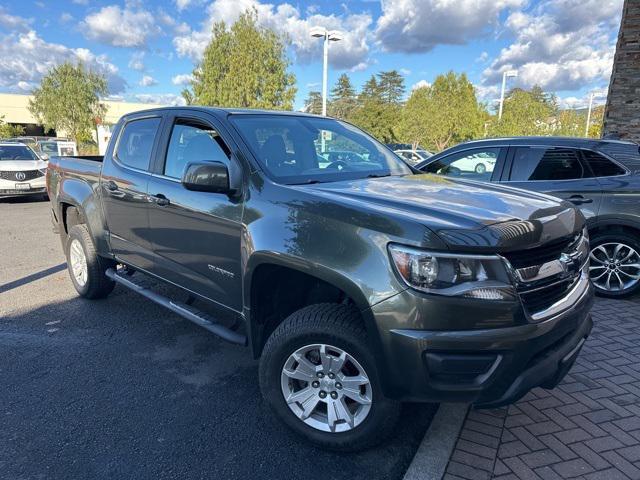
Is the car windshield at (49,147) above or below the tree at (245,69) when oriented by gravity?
below

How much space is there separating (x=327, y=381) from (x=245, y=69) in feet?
66.1

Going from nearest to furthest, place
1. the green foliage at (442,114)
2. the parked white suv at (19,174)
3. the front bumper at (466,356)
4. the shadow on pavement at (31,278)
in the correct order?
1. the front bumper at (466,356)
2. the shadow on pavement at (31,278)
3. the parked white suv at (19,174)
4. the green foliage at (442,114)

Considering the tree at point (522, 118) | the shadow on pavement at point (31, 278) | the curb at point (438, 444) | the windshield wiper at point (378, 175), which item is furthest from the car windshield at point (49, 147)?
the tree at point (522, 118)

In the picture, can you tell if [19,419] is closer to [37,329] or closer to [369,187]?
[37,329]

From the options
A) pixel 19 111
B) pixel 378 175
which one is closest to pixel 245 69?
pixel 378 175

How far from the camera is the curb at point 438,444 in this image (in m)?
2.48

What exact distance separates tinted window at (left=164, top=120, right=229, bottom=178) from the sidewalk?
2410mm

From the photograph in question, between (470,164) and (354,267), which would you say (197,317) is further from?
(470,164)

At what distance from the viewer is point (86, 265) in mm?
4941

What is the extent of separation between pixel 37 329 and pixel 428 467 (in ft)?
12.2

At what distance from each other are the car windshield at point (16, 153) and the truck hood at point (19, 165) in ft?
1.48

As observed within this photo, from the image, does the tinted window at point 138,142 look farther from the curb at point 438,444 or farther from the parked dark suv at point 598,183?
the parked dark suv at point 598,183

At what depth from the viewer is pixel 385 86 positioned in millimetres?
74375

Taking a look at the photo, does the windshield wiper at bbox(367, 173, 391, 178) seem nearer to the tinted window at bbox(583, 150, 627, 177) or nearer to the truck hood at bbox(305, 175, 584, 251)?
the truck hood at bbox(305, 175, 584, 251)
